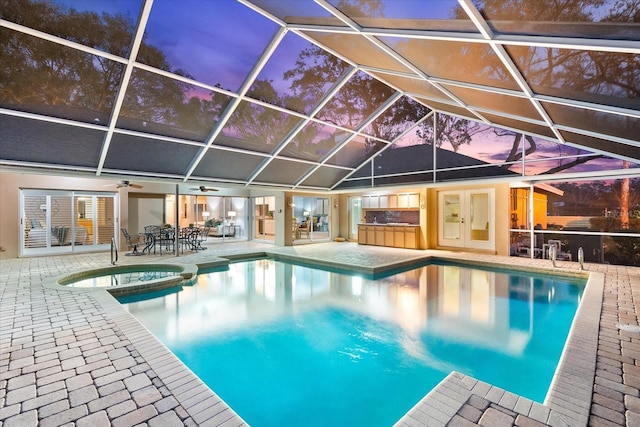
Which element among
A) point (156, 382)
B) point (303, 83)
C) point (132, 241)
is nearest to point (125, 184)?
point (132, 241)

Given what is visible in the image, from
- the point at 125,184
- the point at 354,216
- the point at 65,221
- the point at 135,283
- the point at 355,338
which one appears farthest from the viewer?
the point at 354,216

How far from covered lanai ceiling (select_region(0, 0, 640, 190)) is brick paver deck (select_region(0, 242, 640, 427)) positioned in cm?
303

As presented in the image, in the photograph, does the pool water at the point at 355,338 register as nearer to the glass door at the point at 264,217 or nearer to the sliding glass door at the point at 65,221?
the sliding glass door at the point at 65,221

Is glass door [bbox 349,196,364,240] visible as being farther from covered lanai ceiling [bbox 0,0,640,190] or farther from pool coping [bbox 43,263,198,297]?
pool coping [bbox 43,263,198,297]

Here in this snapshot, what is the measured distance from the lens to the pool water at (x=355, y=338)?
3182mm

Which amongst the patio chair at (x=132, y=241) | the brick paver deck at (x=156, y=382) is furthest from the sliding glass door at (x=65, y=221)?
the brick paver deck at (x=156, y=382)

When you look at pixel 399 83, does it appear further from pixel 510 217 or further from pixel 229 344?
pixel 229 344

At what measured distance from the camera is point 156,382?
2.75m

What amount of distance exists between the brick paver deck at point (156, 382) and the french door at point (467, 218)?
6.28m

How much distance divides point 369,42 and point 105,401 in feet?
19.8

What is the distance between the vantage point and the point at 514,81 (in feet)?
16.3

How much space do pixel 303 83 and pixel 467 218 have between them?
7585mm

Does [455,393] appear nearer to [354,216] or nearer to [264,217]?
[354,216]

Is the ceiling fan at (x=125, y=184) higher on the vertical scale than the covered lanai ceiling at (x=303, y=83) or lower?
lower
